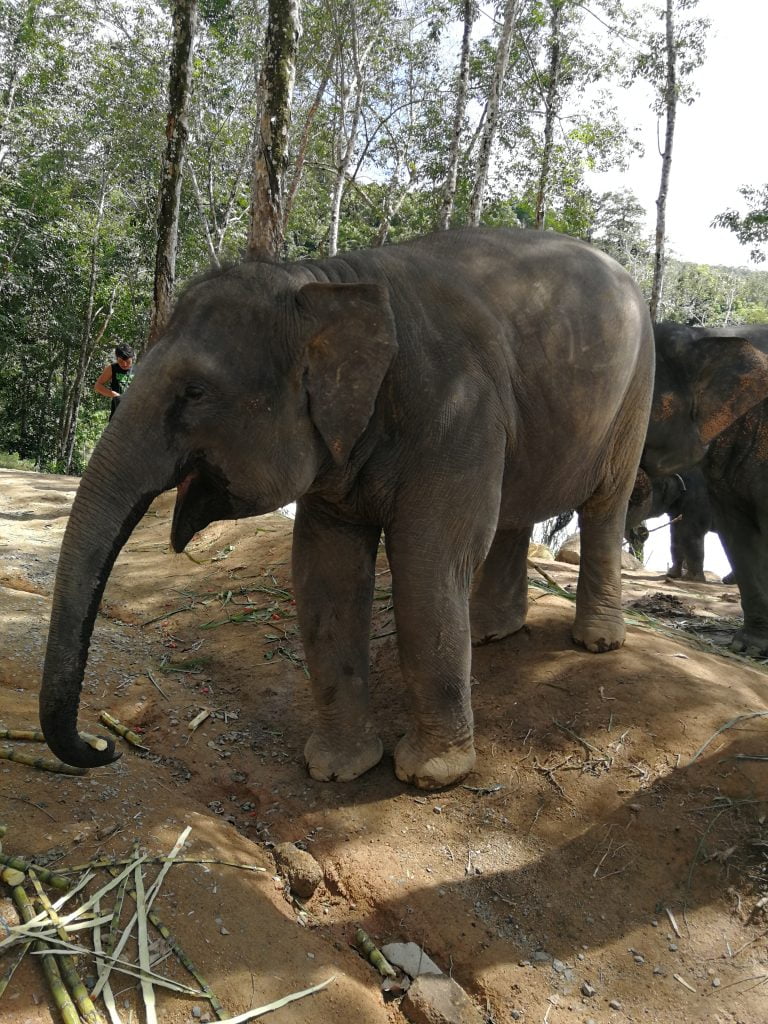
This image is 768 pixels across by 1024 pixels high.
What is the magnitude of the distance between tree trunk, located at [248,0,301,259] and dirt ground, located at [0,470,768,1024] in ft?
13.2

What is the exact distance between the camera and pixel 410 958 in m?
2.79

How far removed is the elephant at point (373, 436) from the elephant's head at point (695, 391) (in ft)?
5.23

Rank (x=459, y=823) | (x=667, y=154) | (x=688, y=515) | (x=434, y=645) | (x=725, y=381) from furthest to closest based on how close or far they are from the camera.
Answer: (x=667, y=154)
(x=688, y=515)
(x=725, y=381)
(x=459, y=823)
(x=434, y=645)

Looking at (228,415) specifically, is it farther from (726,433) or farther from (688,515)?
(688,515)

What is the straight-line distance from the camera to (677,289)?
51.2m

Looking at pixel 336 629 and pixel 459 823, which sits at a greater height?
pixel 336 629

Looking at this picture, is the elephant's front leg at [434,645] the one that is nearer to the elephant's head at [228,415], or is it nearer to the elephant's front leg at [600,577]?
the elephant's head at [228,415]

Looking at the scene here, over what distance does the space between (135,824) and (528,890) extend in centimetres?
155

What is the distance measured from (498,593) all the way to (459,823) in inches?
63.7

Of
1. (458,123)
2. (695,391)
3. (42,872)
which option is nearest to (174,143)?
(695,391)

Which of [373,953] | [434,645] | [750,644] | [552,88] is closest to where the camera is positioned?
[373,953]

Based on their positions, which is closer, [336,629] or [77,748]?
[77,748]

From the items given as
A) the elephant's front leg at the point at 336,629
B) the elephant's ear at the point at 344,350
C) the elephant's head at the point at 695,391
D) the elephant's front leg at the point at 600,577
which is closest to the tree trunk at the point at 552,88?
the elephant's head at the point at 695,391

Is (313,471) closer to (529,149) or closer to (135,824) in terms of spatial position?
(135,824)
